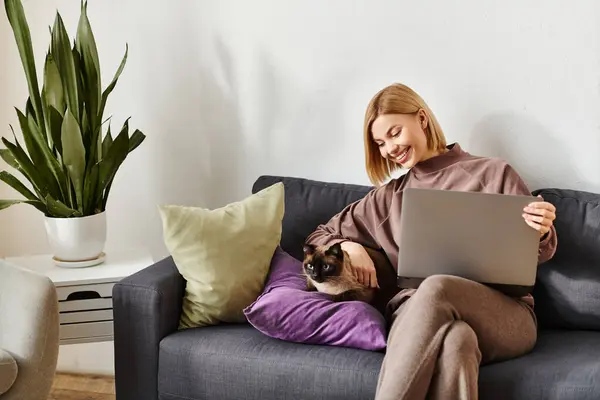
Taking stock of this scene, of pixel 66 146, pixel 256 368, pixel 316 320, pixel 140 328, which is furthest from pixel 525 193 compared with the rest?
pixel 66 146

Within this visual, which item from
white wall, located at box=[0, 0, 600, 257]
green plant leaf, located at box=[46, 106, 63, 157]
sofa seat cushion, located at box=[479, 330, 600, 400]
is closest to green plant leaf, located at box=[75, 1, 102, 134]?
green plant leaf, located at box=[46, 106, 63, 157]

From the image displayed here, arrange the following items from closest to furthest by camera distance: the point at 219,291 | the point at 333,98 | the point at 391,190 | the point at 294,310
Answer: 1. the point at 294,310
2. the point at 219,291
3. the point at 391,190
4. the point at 333,98

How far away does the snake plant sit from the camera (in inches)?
98.6

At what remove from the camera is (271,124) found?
2904mm

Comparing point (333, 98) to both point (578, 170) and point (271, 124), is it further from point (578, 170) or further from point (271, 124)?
point (578, 170)

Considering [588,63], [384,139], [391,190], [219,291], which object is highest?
[588,63]

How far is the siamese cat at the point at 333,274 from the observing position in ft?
7.29

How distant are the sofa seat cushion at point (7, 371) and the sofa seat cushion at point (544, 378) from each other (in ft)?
3.68

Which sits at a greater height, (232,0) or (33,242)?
(232,0)

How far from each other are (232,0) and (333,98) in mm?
499

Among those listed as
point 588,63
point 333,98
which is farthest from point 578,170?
point 333,98

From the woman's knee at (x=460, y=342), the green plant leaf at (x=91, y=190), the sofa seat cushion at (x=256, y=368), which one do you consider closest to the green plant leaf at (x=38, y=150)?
the green plant leaf at (x=91, y=190)

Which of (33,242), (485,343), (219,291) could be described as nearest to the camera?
(485,343)

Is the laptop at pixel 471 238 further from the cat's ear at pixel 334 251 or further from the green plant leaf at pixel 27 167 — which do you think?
the green plant leaf at pixel 27 167
